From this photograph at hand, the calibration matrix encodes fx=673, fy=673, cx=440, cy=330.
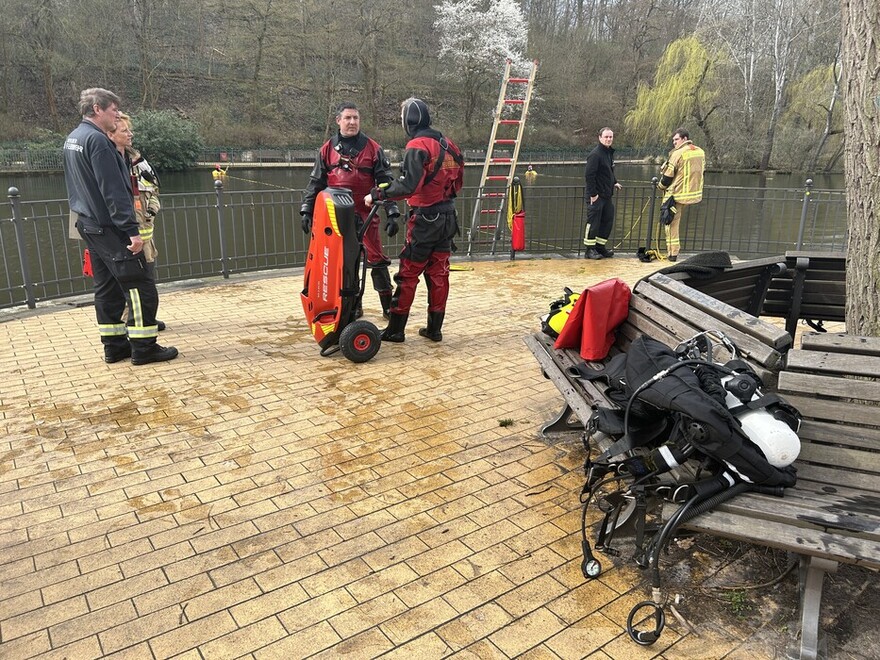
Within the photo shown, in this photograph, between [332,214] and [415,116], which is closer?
[332,214]

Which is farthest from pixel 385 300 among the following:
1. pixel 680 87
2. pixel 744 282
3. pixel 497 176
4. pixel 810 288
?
pixel 680 87

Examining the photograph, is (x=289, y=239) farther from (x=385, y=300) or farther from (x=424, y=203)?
(x=424, y=203)

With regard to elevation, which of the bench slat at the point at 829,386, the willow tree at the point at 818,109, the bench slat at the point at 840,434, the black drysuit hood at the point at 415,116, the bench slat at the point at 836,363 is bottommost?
the bench slat at the point at 840,434

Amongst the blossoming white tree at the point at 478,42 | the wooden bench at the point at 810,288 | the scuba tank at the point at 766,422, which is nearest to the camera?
the scuba tank at the point at 766,422

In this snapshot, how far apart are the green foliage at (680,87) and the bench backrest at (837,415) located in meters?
31.3

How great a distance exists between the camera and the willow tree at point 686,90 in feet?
99.9

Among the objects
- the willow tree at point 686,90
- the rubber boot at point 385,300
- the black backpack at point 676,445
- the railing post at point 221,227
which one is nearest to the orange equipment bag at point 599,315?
the black backpack at point 676,445

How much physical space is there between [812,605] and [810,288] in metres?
2.67

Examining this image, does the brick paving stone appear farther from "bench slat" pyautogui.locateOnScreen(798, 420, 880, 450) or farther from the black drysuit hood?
the black drysuit hood

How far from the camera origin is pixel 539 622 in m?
2.55

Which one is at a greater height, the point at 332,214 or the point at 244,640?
the point at 332,214

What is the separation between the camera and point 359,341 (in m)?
5.30

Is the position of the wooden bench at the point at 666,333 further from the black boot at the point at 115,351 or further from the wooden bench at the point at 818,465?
the black boot at the point at 115,351

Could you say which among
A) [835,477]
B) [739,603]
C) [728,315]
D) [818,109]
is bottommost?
[739,603]
